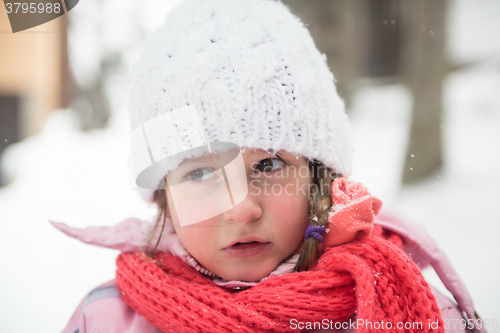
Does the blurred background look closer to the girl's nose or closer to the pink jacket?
the pink jacket

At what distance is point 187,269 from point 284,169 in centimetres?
31

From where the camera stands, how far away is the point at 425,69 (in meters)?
1.66

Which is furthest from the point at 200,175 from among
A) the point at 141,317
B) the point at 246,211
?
the point at 141,317

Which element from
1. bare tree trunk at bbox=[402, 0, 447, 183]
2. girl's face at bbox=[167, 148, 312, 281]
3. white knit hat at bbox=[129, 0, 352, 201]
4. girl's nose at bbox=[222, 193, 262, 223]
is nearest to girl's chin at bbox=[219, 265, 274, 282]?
girl's face at bbox=[167, 148, 312, 281]

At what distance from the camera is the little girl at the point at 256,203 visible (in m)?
0.59

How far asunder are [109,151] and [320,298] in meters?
0.64

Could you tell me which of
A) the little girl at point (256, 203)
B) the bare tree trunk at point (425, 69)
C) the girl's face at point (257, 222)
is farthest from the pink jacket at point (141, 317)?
the bare tree trunk at point (425, 69)

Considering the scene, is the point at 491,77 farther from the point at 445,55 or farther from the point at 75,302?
the point at 75,302

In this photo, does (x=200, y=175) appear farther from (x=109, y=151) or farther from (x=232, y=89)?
(x=109, y=151)

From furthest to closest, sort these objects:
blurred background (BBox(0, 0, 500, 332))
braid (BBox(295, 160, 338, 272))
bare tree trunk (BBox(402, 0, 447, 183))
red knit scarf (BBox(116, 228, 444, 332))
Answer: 1. bare tree trunk (BBox(402, 0, 447, 183))
2. blurred background (BBox(0, 0, 500, 332))
3. braid (BBox(295, 160, 338, 272))
4. red knit scarf (BBox(116, 228, 444, 332))

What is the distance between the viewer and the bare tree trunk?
1556 mm

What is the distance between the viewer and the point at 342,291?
607mm

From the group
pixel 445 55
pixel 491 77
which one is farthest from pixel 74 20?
pixel 491 77

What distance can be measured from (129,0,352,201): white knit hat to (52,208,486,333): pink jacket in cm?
20
